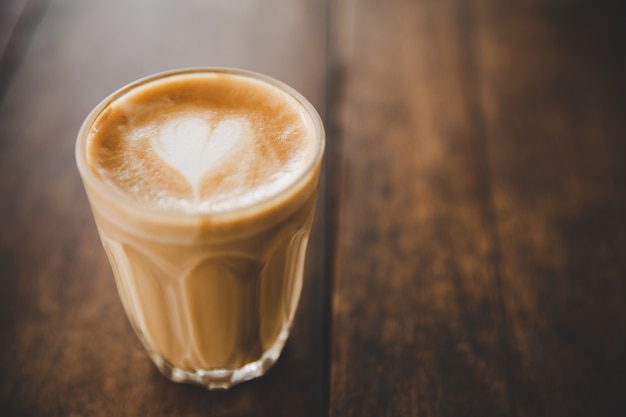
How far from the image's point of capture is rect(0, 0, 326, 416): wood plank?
592mm

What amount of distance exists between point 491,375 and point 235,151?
388mm

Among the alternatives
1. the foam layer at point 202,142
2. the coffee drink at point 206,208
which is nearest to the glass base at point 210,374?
the coffee drink at point 206,208

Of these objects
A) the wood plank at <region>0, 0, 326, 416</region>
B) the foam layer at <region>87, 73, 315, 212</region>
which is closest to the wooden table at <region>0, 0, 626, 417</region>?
the wood plank at <region>0, 0, 326, 416</region>

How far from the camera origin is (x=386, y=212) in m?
0.85

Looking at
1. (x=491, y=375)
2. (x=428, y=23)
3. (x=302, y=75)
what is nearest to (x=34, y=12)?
(x=302, y=75)

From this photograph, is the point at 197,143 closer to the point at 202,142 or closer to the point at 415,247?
the point at 202,142

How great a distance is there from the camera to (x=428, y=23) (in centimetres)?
135

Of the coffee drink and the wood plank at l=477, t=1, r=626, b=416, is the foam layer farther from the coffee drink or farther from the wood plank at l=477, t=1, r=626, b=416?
the wood plank at l=477, t=1, r=626, b=416

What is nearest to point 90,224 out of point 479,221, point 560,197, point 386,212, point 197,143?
point 197,143

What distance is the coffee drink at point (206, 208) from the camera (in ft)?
1.60

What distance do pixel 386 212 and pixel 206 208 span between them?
42 centimetres

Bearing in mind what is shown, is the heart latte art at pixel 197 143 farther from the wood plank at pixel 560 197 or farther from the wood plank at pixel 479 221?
the wood plank at pixel 560 197

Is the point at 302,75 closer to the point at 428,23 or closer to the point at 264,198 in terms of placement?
the point at 428,23

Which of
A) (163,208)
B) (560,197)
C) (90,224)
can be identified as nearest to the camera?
(163,208)
